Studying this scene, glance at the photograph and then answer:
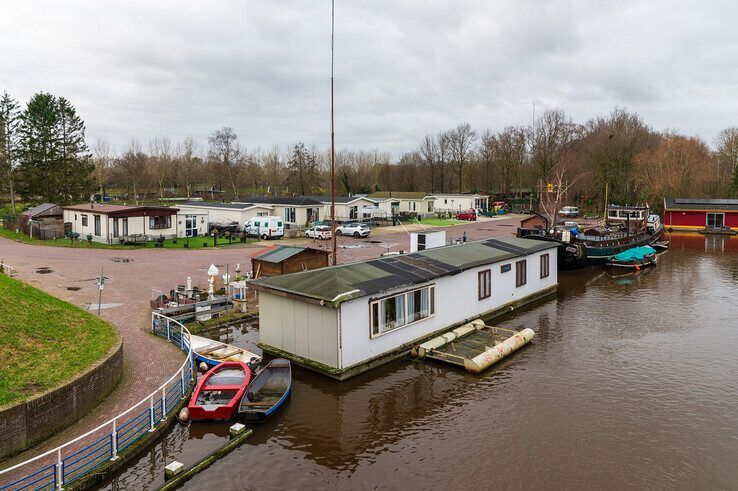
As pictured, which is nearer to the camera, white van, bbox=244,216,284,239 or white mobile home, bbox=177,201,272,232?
white van, bbox=244,216,284,239

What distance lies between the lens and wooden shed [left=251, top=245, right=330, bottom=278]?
82.8ft

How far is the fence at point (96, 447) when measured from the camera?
9.52 metres

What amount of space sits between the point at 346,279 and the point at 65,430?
862 cm

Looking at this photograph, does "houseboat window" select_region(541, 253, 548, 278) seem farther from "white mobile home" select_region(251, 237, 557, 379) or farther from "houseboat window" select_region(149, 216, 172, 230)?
"houseboat window" select_region(149, 216, 172, 230)

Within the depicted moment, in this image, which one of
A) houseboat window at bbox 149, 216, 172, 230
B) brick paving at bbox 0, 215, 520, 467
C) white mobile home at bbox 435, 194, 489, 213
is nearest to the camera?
brick paving at bbox 0, 215, 520, 467

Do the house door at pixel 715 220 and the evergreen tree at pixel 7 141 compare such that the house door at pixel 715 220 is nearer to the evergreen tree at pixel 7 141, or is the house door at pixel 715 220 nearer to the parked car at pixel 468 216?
the parked car at pixel 468 216

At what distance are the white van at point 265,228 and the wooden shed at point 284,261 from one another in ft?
75.2

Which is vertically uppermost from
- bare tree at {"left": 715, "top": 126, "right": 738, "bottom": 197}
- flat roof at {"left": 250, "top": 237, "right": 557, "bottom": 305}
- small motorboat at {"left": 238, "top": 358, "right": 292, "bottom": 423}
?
bare tree at {"left": 715, "top": 126, "right": 738, "bottom": 197}

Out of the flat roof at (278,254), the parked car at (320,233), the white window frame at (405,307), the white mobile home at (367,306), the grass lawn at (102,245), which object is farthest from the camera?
the parked car at (320,233)

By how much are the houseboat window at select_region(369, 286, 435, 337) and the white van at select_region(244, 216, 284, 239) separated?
32218mm

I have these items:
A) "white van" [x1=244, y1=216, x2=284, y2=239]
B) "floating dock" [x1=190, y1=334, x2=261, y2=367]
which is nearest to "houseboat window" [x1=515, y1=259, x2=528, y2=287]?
"floating dock" [x1=190, y1=334, x2=261, y2=367]

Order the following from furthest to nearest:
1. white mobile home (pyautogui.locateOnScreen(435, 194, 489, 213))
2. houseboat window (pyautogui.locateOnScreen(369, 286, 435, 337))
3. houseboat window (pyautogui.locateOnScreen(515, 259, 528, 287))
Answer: white mobile home (pyautogui.locateOnScreen(435, 194, 489, 213))
houseboat window (pyautogui.locateOnScreen(515, 259, 528, 287))
houseboat window (pyautogui.locateOnScreen(369, 286, 435, 337))

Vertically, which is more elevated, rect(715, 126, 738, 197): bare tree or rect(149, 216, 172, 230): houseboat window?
rect(715, 126, 738, 197): bare tree

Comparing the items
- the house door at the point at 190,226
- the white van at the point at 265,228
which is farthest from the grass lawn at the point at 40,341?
the house door at the point at 190,226
